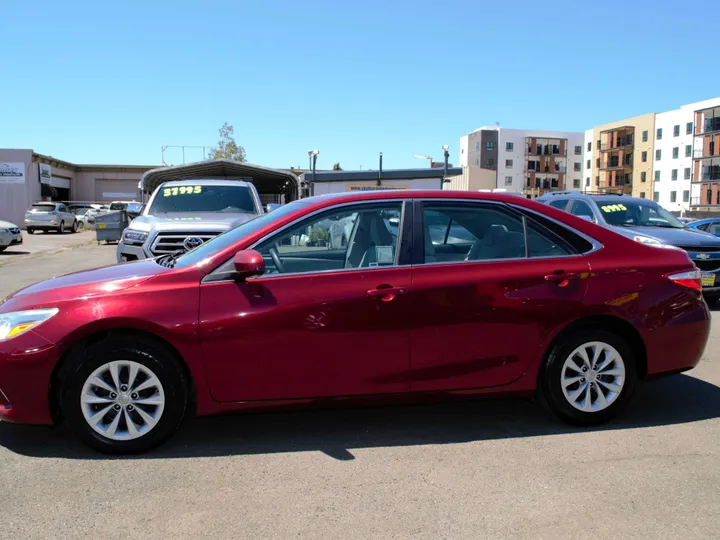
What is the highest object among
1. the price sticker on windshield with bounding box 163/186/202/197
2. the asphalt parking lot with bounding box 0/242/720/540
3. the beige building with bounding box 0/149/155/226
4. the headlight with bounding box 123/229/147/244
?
the beige building with bounding box 0/149/155/226

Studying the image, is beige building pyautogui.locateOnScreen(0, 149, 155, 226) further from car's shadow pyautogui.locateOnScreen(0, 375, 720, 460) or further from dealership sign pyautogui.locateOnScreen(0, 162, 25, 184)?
car's shadow pyautogui.locateOnScreen(0, 375, 720, 460)

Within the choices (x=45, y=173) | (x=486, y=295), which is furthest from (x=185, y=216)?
(x=45, y=173)

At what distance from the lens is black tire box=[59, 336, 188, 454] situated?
3.79 m

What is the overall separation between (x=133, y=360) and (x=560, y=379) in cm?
280

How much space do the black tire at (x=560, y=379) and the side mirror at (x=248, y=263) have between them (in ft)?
6.78

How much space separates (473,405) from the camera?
4996 millimetres

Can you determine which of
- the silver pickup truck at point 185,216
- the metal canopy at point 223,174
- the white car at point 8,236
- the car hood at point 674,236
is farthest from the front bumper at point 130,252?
the white car at point 8,236

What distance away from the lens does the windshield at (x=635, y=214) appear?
10414mm

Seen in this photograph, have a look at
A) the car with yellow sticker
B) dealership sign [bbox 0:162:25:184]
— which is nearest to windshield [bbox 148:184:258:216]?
the car with yellow sticker

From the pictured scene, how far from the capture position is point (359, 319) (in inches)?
158

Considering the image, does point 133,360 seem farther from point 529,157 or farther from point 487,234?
point 529,157

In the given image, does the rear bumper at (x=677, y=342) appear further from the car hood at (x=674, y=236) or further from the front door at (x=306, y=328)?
the car hood at (x=674, y=236)

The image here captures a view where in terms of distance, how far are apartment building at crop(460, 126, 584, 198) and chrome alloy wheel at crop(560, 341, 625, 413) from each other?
92.5m

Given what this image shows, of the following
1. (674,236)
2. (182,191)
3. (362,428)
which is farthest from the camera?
(182,191)
